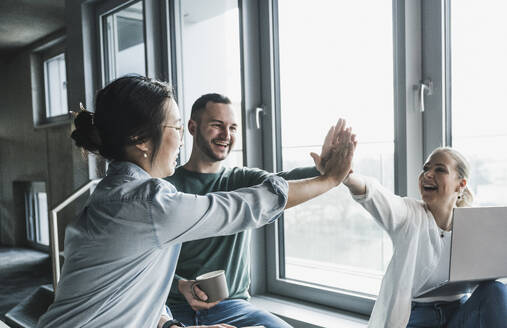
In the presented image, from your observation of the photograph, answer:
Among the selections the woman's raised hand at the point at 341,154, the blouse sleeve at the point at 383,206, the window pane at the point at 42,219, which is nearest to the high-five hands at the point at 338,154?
the woman's raised hand at the point at 341,154

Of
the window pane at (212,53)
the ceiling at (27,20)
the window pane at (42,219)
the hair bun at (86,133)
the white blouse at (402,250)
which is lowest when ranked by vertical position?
the window pane at (42,219)

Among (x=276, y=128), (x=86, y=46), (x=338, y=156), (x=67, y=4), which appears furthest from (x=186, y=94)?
(x=338, y=156)

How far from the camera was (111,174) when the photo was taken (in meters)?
1.07

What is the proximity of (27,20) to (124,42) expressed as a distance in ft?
8.07

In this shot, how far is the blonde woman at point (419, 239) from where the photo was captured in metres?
1.59

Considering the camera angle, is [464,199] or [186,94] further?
[186,94]

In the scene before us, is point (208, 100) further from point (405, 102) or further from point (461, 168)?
point (461, 168)

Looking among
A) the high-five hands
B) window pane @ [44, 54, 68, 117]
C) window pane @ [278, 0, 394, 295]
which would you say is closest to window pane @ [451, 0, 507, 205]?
window pane @ [278, 0, 394, 295]

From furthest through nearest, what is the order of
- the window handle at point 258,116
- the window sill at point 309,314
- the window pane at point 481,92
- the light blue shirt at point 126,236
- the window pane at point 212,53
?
1. the window pane at point 212,53
2. the window handle at point 258,116
3. the window sill at point 309,314
4. the window pane at point 481,92
5. the light blue shirt at point 126,236

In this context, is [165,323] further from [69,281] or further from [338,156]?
[338,156]

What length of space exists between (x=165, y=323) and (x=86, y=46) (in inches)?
127

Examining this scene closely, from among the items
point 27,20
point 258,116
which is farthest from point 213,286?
point 27,20

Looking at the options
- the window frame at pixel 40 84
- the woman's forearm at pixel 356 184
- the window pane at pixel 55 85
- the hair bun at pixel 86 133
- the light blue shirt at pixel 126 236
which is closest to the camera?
the light blue shirt at pixel 126 236

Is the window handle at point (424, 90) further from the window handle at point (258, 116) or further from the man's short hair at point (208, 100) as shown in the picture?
the window handle at point (258, 116)
